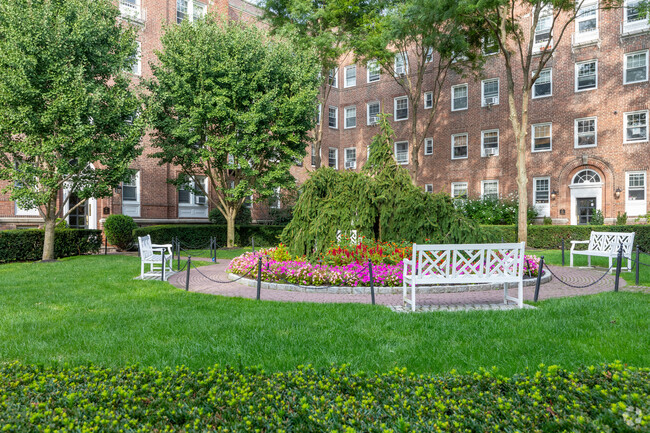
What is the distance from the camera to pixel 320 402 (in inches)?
113

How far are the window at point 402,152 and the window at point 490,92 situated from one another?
6397 millimetres

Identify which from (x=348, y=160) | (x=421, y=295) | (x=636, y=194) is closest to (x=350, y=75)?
(x=348, y=160)

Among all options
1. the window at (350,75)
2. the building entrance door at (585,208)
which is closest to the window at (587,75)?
the building entrance door at (585,208)

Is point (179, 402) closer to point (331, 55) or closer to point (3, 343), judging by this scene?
point (3, 343)

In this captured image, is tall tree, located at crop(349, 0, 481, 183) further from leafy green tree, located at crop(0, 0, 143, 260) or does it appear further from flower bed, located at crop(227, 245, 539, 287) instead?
flower bed, located at crop(227, 245, 539, 287)

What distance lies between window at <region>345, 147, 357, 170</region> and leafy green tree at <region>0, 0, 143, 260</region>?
2110cm

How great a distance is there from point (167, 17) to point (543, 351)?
28077 mm

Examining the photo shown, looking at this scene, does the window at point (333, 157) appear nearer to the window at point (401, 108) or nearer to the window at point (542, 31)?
the window at point (401, 108)

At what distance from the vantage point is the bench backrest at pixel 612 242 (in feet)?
38.0

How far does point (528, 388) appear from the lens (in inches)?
122

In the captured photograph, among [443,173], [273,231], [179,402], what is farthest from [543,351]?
[443,173]

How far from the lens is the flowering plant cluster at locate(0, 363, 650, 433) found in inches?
101

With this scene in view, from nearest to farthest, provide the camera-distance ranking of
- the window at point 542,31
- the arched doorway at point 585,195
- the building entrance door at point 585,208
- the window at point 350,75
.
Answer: the arched doorway at point 585,195 < the building entrance door at point 585,208 < the window at point 542,31 < the window at point 350,75

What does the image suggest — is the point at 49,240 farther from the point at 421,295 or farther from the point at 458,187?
the point at 458,187
